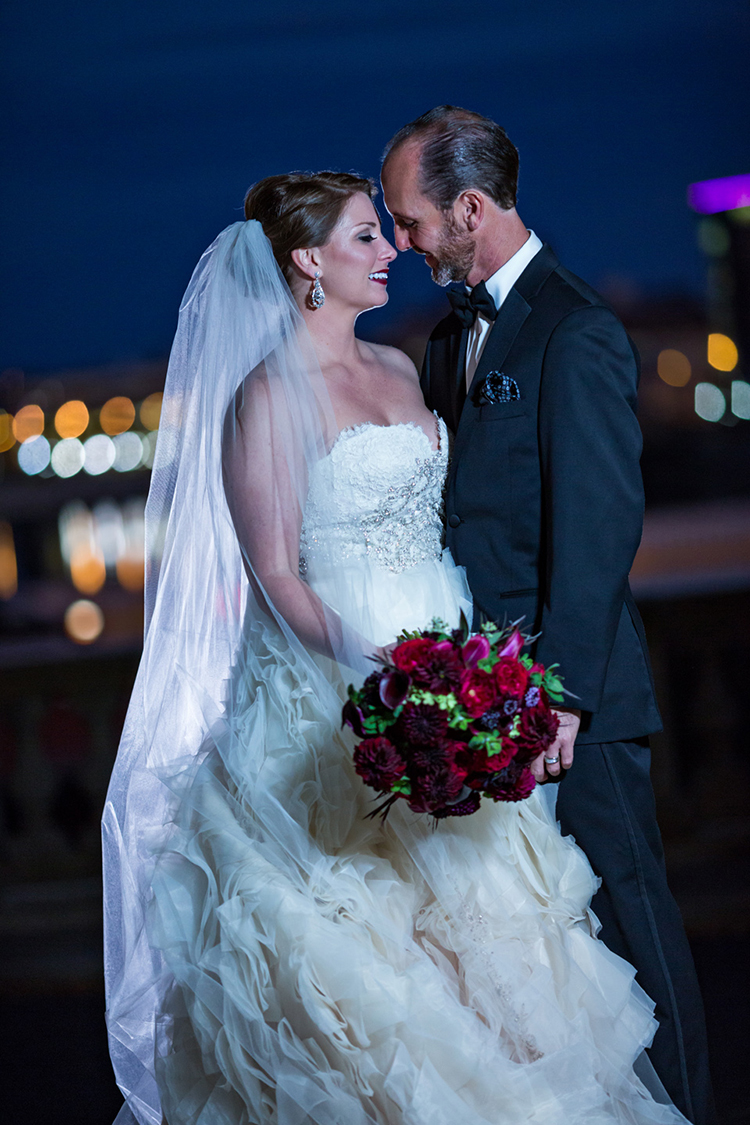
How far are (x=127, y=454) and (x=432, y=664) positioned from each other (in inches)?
878

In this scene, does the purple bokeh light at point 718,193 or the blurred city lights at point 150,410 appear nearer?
the purple bokeh light at point 718,193

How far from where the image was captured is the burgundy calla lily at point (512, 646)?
156 centimetres

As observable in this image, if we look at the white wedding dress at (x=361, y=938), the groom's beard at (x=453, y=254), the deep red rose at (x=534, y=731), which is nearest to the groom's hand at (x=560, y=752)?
the white wedding dress at (x=361, y=938)

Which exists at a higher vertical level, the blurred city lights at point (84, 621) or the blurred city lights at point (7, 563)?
the blurred city lights at point (7, 563)

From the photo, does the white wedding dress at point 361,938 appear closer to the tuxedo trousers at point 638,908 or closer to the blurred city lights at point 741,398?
the tuxedo trousers at point 638,908

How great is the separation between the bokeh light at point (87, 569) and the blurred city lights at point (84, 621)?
31.3 inches

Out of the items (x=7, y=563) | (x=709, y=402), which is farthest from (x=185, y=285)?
(x=7, y=563)

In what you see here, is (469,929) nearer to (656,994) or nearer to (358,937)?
(358,937)

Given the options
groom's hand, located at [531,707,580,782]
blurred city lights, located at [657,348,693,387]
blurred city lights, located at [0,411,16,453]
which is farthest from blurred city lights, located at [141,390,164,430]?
groom's hand, located at [531,707,580,782]

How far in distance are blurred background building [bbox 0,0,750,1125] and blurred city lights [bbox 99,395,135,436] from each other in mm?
54

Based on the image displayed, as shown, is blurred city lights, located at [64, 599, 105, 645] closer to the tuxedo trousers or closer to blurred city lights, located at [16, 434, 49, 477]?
blurred city lights, located at [16, 434, 49, 477]

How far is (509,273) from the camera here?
6.63 ft

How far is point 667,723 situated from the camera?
463 centimetres

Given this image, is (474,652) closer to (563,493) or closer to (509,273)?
(563,493)
